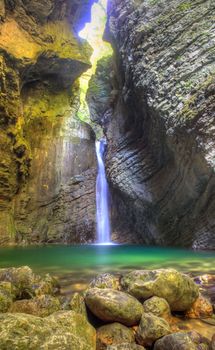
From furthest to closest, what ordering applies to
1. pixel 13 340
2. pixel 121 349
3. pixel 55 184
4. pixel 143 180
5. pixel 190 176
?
pixel 55 184, pixel 143 180, pixel 190 176, pixel 121 349, pixel 13 340

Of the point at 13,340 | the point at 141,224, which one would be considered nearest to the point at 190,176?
the point at 141,224

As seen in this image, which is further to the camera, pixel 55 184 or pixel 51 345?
pixel 55 184

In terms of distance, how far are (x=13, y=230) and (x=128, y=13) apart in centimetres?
1530

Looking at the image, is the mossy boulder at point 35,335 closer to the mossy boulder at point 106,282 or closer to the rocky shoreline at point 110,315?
the rocky shoreline at point 110,315

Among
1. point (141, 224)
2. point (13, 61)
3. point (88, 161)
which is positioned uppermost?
point (13, 61)

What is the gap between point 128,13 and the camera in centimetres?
1961

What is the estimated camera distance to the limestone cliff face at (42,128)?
20.1 meters

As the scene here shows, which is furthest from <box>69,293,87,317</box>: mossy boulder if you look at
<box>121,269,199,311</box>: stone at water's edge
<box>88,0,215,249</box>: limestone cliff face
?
<box>88,0,215,249</box>: limestone cliff face

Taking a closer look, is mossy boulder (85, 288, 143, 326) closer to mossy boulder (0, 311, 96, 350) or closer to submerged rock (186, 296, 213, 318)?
mossy boulder (0, 311, 96, 350)

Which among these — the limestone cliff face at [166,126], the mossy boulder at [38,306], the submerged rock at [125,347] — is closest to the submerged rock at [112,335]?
the submerged rock at [125,347]

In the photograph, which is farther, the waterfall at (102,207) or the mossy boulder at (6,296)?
the waterfall at (102,207)

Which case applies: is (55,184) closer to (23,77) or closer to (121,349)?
(23,77)

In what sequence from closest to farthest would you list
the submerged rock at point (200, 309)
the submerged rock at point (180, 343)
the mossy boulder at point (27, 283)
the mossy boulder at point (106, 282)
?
the submerged rock at point (180, 343) < the submerged rock at point (200, 309) < the mossy boulder at point (27, 283) < the mossy boulder at point (106, 282)

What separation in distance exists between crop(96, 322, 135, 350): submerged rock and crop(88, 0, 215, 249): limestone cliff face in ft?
32.2
